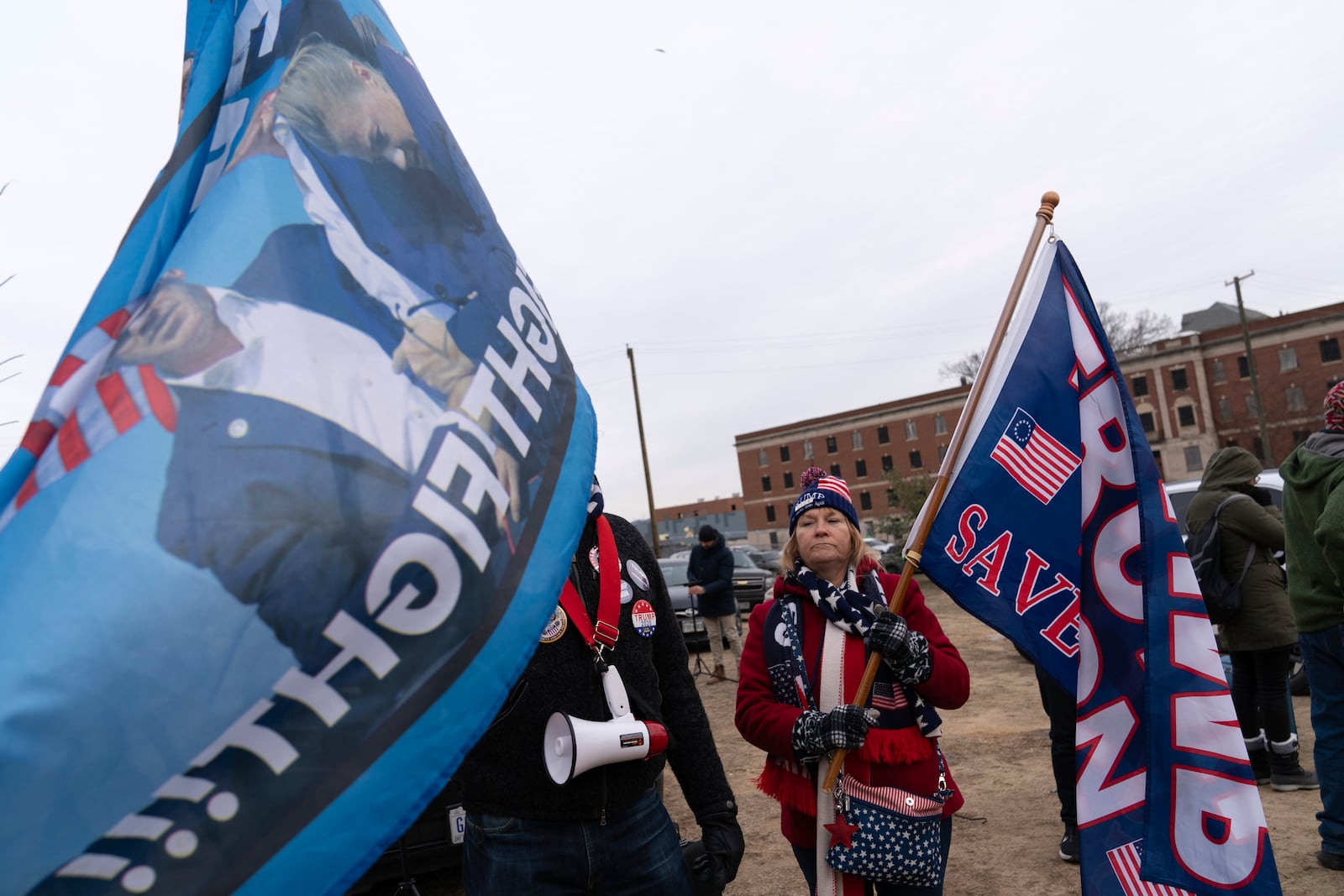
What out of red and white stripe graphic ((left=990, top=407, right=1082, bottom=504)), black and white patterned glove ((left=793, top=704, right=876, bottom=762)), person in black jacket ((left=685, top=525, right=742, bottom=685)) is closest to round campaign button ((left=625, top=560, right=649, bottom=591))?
black and white patterned glove ((left=793, top=704, right=876, bottom=762))

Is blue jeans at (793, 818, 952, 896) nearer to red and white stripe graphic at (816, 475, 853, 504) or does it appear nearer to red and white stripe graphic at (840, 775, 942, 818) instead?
red and white stripe graphic at (840, 775, 942, 818)

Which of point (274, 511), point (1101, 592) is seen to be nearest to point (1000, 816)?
point (1101, 592)

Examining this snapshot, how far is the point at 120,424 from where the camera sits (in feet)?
3.56

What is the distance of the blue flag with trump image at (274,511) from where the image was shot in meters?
0.97

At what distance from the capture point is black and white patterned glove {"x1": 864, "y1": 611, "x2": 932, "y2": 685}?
271 centimetres

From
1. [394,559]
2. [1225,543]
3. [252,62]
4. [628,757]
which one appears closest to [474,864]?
[628,757]

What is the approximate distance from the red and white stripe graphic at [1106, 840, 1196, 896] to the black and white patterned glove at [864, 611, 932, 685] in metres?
0.76

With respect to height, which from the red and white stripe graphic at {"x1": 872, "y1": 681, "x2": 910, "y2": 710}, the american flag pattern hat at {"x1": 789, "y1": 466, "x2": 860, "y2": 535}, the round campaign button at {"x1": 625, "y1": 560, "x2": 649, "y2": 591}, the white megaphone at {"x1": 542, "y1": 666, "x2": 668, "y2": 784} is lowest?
the red and white stripe graphic at {"x1": 872, "y1": 681, "x2": 910, "y2": 710}

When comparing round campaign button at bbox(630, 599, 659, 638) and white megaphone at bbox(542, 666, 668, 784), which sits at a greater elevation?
round campaign button at bbox(630, 599, 659, 638)

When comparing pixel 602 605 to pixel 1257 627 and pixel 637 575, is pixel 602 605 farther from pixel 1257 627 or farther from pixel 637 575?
pixel 1257 627

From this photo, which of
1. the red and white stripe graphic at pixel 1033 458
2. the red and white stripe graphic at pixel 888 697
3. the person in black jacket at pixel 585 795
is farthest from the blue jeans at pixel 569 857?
the red and white stripe graphic at pixel 1033 458

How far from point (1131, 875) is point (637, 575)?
5.63 ft

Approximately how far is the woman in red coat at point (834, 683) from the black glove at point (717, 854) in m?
0.38

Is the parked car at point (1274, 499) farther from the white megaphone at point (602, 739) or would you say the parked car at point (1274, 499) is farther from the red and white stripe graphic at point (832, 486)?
the white megaphone at point (602, 739)
